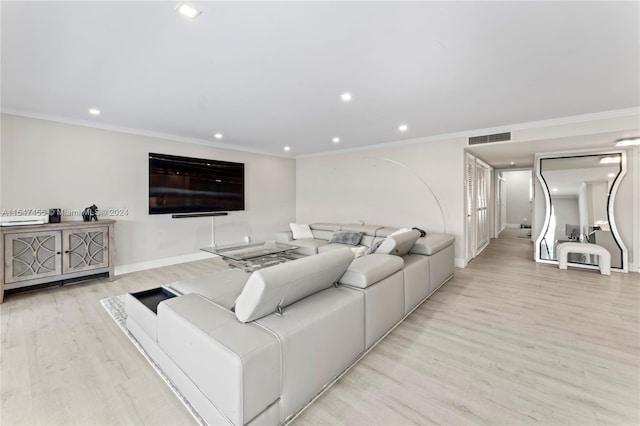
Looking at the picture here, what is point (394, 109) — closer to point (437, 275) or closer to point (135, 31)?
point (437, 275)

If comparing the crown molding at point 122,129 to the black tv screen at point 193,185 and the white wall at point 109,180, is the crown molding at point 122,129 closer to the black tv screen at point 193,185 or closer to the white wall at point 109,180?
the white wall at point 109,180

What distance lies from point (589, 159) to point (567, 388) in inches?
201

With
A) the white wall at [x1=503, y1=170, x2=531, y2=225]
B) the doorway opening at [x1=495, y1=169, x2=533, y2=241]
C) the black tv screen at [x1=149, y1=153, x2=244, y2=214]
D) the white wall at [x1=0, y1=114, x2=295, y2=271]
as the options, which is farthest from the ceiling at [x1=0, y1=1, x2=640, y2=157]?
the white wall at [x1=503, y1=170, x2=531, y2=225]

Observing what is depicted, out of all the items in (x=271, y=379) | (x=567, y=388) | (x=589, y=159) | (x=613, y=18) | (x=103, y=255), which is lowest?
(x=567, y=388)

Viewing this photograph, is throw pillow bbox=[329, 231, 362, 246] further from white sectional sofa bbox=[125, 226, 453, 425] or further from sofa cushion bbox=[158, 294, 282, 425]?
sofa cushion bbox=[158, 294, 282, 425]

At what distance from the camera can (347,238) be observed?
17.3 feet

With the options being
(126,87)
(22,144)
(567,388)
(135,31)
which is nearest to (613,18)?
(567,388)

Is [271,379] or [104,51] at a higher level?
[104,51]

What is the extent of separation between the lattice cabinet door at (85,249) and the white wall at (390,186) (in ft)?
15.2

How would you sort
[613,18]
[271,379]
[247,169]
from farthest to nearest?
1. [247,169]
2. [613,18]
3. [271,379]

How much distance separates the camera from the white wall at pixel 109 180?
12.4ft

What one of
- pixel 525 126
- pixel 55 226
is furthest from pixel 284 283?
pixel 525 126

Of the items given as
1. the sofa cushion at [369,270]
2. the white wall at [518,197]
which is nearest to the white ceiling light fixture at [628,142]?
the sofa cushion at [369,270]

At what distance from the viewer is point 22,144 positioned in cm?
378
